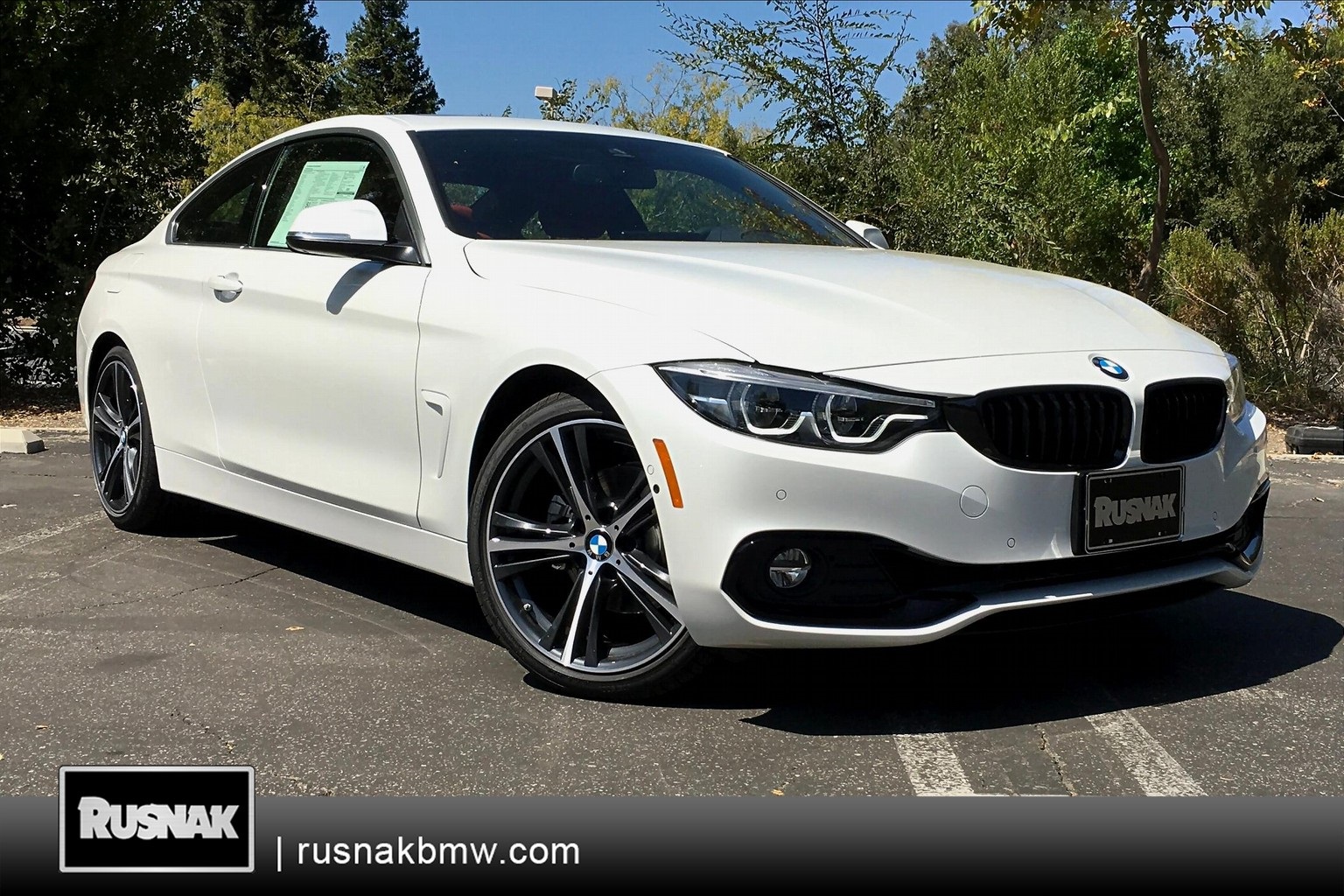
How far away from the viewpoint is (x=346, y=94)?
2058 centimetres

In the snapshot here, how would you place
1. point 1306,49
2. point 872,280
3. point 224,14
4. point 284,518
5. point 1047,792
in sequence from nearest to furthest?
point 1047,792 < point 872,280 < point 284,518 < point 1306,49 < point 224,14

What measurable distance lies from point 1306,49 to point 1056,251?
2774 mm

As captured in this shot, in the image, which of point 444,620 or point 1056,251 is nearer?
point 444,620

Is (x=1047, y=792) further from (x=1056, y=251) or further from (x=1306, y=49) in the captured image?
(x=1306, y=49)

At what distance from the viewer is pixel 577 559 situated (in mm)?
3879

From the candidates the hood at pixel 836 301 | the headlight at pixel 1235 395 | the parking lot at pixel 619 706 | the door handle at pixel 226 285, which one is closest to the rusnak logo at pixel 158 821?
the parking lot at pixel 619 706

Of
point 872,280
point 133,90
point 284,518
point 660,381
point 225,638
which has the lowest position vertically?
point 225,638

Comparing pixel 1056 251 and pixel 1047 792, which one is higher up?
pixel 1056 251

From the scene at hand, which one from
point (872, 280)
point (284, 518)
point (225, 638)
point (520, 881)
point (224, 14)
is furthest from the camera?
point (224, 14)

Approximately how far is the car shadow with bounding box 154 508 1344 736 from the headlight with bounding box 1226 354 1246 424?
2.22 feet

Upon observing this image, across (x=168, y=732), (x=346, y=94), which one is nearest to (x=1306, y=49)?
(x=168, y=732)

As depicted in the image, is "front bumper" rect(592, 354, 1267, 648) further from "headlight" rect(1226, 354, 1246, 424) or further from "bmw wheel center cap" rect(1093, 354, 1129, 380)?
"headlight" rect(1226, 354, 1246, 424)

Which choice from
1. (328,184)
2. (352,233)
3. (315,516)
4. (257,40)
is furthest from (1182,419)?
(257,40)

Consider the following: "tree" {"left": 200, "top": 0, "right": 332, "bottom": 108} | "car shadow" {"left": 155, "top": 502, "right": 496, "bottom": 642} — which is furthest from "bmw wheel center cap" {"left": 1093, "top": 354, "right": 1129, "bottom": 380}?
"tree" {"left": 200, "top": 0, "right": 332, "bottom": 108}
